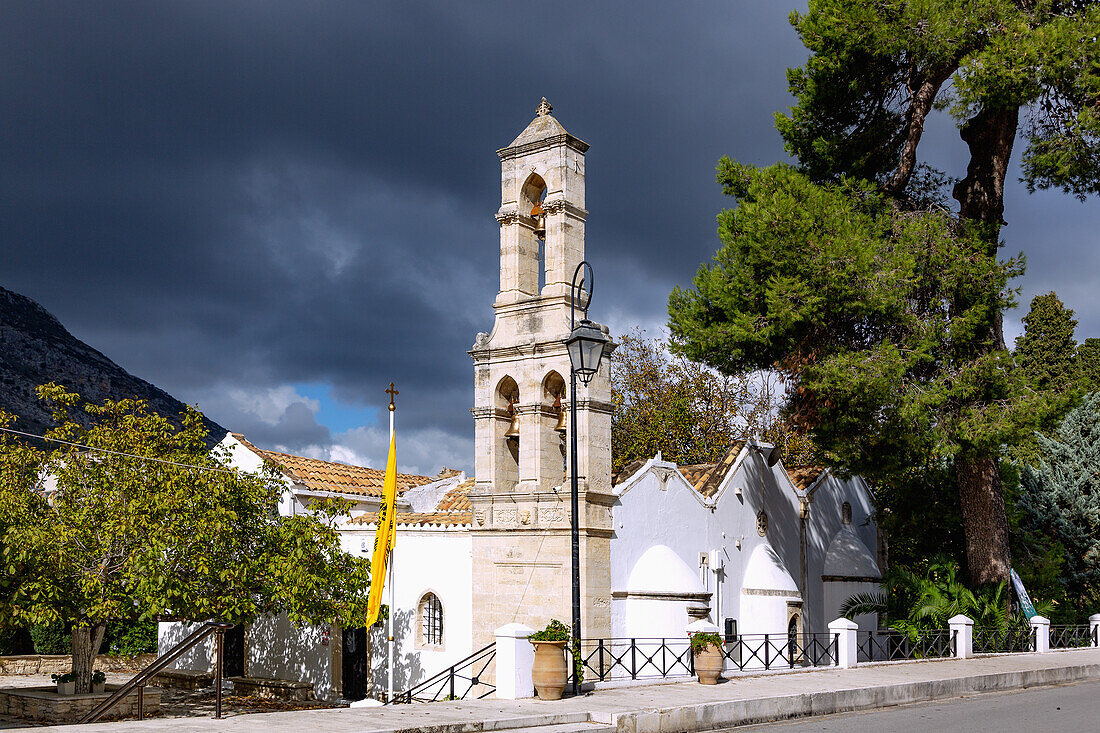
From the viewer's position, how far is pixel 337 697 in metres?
23.0

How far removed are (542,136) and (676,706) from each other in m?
12.2

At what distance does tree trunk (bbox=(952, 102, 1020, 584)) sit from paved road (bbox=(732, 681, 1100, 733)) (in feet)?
24.0

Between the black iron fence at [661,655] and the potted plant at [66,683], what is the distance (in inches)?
404

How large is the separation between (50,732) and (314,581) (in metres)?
9.89

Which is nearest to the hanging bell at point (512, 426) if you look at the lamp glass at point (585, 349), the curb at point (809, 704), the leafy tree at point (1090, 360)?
the lamp glass at point (585, 349)

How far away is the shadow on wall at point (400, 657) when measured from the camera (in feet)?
71.7

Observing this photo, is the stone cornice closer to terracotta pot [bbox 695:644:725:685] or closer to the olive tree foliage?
the olive tree foliage

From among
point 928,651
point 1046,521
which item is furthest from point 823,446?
point 1046,521

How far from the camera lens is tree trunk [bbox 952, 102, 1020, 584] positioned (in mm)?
23094

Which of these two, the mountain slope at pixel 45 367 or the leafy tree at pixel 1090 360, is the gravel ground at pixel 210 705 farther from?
the mountain slope at pixel 45 367

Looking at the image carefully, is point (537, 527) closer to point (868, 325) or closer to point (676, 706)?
point (676, 706)

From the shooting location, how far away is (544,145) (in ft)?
66.7

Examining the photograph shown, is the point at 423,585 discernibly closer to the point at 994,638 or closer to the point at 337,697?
the point at 337,697

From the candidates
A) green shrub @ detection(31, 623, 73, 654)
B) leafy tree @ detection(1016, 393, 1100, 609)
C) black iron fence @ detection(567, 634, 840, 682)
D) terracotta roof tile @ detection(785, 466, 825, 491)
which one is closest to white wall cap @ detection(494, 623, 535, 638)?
black iron fence @ detection(567, 634, 840, 682)
